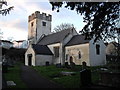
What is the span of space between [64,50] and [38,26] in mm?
15382

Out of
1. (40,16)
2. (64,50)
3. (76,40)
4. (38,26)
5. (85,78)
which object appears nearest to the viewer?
(85,78)

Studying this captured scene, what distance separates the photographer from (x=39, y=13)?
60.2m

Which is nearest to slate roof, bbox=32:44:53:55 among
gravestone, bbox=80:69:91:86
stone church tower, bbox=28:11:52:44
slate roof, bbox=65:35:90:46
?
slate roof, bbox=65:35:90:46

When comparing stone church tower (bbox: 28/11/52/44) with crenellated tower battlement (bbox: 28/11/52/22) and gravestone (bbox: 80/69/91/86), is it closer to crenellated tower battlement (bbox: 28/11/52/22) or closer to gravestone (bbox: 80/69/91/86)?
crenellated tower battlement (bbox: 28/11/52/22)

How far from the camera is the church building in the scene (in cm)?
4106

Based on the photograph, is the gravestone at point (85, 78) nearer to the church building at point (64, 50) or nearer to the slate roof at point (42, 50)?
the church building at point (64, 50)

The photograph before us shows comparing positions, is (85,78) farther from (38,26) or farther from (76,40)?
(38,26)

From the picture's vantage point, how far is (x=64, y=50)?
153ft

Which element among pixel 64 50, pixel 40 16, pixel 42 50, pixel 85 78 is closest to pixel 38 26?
pixel 40 16

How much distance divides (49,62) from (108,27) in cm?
3429

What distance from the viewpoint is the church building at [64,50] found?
41.1 m

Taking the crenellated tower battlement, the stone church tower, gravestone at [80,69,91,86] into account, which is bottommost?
gravestone at [80,69,91,86]

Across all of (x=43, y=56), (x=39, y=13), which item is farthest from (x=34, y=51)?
(x=39, y=13)

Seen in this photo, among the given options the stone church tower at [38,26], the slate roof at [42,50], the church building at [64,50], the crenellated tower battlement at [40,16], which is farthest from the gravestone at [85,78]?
the crenellated tower battlement at [40,16]
